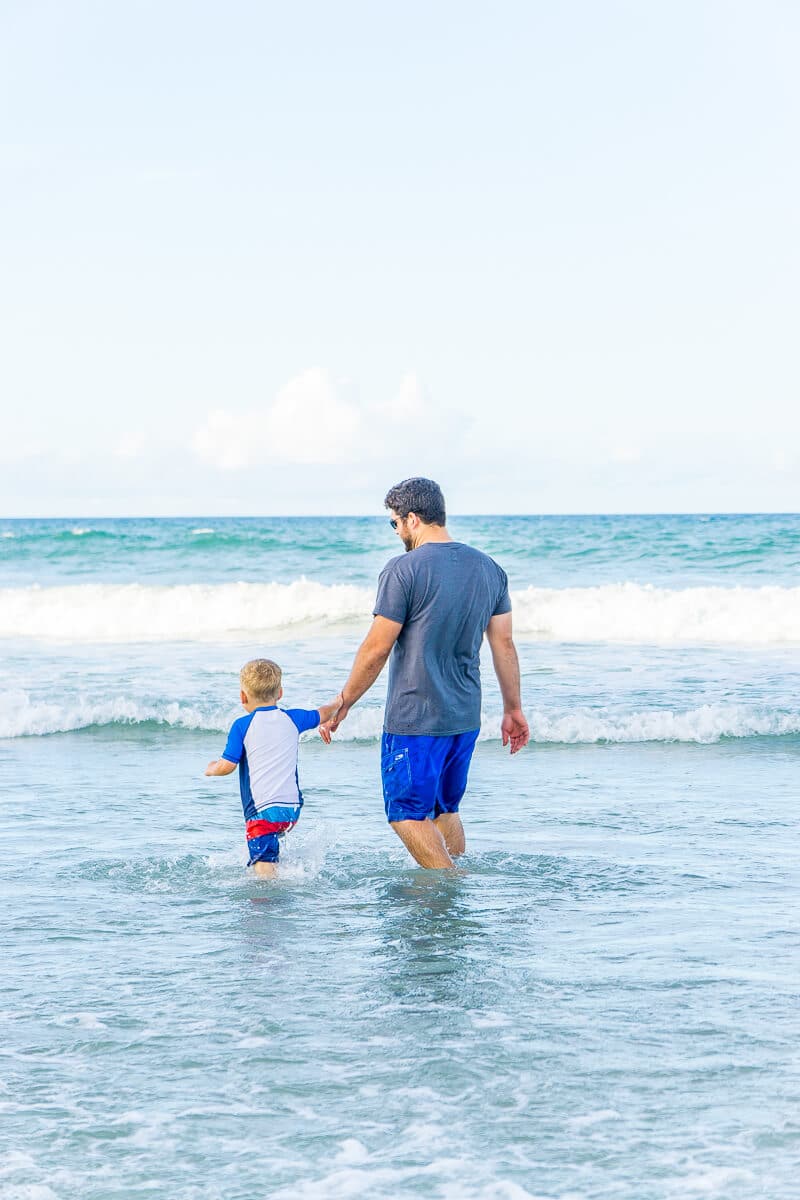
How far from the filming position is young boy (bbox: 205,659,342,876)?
18.7 feet

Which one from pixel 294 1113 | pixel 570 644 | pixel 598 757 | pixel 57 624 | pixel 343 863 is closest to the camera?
pixel 294 1113

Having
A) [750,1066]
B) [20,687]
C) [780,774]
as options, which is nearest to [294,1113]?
[750,1066]

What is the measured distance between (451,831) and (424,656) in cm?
95

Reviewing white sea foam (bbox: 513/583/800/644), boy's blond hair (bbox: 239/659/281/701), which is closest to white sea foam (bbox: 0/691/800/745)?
boy's blond hair (bbox: 239/659/281/701)

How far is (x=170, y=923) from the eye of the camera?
17.2 ft

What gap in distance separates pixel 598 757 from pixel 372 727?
2.03 metres

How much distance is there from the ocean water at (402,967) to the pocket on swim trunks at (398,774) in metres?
0.46

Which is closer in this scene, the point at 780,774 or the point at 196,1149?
the point at 196,1149

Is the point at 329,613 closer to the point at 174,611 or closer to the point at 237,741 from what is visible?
the point at 174,611

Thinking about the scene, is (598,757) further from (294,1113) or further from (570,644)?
(570,644)

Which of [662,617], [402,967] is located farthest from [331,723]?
[662,617]

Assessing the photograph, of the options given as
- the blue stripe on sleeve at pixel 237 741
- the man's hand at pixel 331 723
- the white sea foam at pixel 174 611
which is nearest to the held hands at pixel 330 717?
the man's hand at pixel 331 723

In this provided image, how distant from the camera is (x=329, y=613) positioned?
74.0 ft

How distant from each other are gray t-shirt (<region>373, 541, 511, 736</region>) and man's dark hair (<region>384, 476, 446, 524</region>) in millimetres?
138
